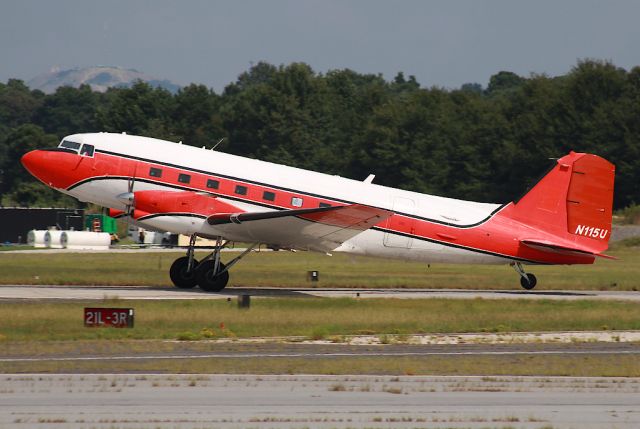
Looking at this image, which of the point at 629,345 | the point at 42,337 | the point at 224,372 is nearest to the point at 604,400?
the point at 224,372

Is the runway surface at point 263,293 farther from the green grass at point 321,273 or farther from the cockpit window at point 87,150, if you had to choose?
the cockpit window at point 87,150

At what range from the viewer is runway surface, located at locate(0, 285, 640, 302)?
2872 cm

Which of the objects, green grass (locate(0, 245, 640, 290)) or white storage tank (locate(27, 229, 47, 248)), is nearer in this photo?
green grass (locate(0, 245, 640, 290))

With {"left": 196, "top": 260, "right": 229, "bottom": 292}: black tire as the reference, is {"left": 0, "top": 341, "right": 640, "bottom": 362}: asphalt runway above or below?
below

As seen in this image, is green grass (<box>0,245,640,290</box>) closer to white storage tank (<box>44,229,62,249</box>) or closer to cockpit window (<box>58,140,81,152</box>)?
cockpit window (<box>58,140,81,152</box>)

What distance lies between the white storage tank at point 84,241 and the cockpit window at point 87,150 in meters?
29.0

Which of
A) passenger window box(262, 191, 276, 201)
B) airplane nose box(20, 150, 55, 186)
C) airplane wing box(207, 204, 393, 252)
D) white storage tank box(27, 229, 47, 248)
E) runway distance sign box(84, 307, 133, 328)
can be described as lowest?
runway distance sign box(84, 307, 133, 328)

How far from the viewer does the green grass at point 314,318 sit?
74.1 feet

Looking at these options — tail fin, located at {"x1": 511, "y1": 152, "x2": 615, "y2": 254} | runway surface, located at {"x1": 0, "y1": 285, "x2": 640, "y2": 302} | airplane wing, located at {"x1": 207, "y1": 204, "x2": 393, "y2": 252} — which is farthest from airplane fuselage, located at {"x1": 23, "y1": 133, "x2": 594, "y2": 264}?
runway surface, located at {"x1": 0, "y1": 285, "x2": 640, "y2": 302}

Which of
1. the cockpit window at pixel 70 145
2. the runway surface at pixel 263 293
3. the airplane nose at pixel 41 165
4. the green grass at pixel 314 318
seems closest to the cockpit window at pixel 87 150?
the cockpit window at pixel 70 145

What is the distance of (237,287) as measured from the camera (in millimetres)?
33156

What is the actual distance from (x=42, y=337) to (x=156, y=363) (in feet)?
15.5

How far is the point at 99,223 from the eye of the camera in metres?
69.8

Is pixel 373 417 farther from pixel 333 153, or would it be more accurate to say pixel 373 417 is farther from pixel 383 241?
pixel 333 153
